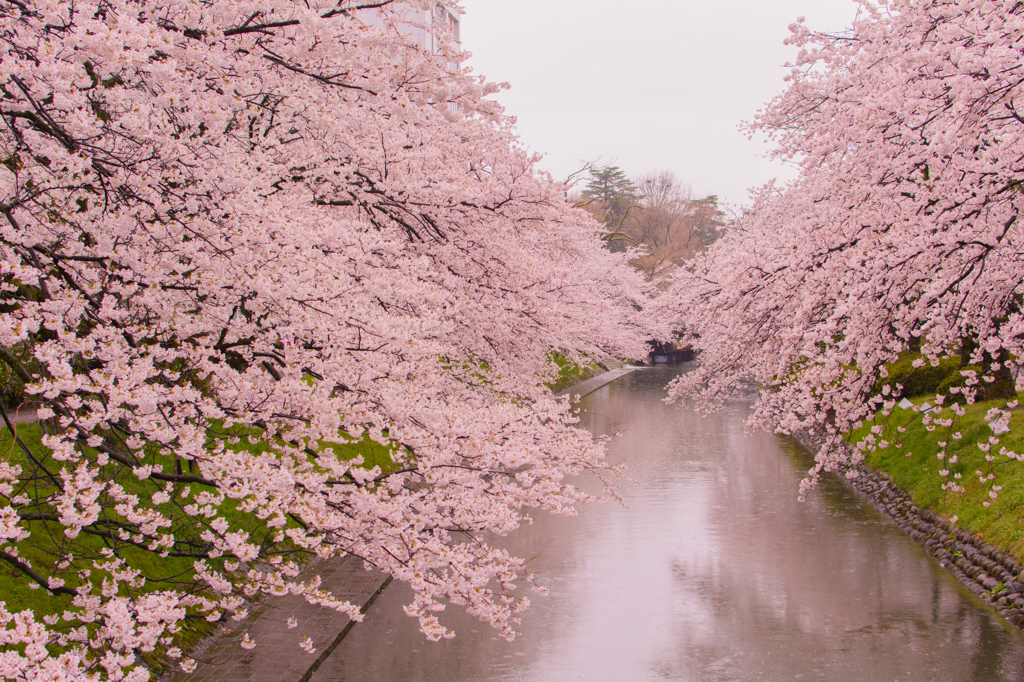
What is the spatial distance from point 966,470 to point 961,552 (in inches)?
96.9

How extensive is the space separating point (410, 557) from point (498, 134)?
10692 mm

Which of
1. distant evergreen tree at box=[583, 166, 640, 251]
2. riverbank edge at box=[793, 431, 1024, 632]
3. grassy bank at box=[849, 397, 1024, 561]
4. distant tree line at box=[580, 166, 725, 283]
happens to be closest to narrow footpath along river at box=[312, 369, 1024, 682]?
riverbank edge at box=[793, 431, 1024, 632]

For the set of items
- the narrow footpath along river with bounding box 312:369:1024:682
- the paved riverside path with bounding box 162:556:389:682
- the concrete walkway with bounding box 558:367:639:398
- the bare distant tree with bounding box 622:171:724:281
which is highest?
the bare distant tree with bounding box 622:171:724:281

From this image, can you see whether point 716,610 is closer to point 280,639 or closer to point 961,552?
point 961,552

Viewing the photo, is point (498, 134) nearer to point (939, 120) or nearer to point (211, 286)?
point (939, 120)

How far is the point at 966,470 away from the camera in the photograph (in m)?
14.5

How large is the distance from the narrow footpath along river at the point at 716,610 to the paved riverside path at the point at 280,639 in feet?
0.71

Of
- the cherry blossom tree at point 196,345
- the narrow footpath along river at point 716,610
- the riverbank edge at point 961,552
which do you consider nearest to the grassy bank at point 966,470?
the riverbank edge at point 961,552

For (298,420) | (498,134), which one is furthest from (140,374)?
(498,134)

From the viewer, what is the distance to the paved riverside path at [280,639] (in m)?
8.30

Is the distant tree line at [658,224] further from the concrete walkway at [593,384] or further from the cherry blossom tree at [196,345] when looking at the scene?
the cherry blossom tree at [196,345]

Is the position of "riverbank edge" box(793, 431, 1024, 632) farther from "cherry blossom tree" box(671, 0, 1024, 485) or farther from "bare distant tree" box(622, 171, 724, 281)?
"bare distant tree" box(622, 171, 724, 281)

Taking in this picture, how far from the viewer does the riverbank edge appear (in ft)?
34.9

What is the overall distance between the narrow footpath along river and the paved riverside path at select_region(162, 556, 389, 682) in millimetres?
215
